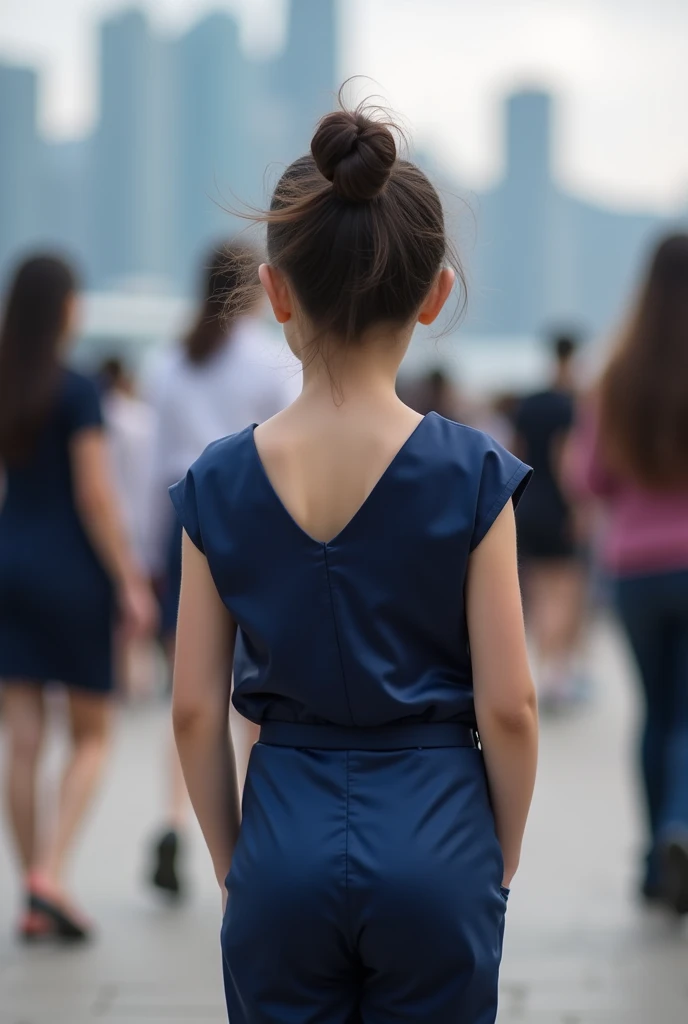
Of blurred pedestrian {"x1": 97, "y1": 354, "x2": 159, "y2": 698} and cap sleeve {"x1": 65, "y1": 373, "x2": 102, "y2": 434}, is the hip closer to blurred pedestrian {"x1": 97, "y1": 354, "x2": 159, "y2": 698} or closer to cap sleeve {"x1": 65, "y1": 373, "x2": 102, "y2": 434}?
cap sleeve {"x1": 65, "y1": 373, "x2": 102, "y2": 434}

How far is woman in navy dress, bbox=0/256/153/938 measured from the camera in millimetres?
3809

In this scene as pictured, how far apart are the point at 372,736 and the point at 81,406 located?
2.29m

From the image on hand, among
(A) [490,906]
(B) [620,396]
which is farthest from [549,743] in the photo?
(A) [490,906]

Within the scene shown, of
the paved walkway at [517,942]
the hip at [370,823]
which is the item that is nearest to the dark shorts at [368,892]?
the hip at [370,823]

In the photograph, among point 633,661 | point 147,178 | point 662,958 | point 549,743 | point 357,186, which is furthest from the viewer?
point 147,178

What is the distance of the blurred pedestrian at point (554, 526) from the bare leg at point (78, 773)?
161 inches

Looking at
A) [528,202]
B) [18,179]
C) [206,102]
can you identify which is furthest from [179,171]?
[528,202]

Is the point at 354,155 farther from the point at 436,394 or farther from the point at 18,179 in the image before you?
the point at 18,179

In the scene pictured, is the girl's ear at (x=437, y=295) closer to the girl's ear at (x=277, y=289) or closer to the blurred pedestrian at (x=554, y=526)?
the girl's ear at (x=277, y=289)

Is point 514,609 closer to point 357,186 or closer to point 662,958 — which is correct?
point 357,186

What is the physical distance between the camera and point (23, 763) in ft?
12.9

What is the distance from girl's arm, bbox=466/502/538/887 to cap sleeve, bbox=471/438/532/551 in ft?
0.04

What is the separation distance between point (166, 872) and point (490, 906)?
104 inches

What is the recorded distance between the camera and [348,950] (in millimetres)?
1729
